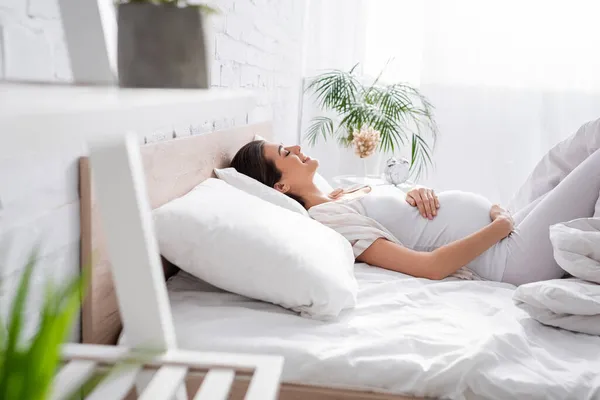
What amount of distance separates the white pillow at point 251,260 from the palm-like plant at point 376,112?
2.01m

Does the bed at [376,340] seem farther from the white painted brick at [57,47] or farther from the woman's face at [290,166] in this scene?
the woman's face at [290,166]

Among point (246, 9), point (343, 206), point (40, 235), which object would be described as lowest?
point (343, 206)

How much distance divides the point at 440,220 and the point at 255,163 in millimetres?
633

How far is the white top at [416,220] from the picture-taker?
1.87m

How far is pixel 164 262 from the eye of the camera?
58.3 inches

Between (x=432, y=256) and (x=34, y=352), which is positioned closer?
(x=34, y=352)

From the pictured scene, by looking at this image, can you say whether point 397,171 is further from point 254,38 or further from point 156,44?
point 156,44

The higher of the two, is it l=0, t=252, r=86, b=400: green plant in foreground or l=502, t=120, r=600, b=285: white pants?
l=0, t=252, r=86, b=400: green plant in foreground

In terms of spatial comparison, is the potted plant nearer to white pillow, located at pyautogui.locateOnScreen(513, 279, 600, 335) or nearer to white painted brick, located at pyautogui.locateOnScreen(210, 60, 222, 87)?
white pillow, located at pyautogui.locateOnScreen(513, 279, 600, 335)

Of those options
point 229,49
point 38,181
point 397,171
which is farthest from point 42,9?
point 397,171

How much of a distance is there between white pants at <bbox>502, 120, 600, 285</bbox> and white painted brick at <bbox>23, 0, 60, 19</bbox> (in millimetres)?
1422

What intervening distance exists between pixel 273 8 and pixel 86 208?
6.53 ft

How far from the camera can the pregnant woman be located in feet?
5.83

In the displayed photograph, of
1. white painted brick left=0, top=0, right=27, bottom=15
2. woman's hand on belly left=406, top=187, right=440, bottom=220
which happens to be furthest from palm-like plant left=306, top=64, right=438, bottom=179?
white painted brick left=0, top=0, right=27, bottom=15
